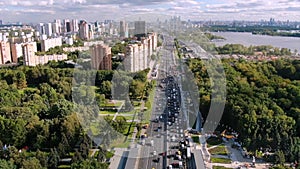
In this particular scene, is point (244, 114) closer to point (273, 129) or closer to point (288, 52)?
point (273, 129)

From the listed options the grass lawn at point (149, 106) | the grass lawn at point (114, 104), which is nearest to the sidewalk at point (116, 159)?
the grass lawn at point (149, 106)

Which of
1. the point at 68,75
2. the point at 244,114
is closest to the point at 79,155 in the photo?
the point at 244,114

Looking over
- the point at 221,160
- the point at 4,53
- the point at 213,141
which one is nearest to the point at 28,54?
the point at 4,53

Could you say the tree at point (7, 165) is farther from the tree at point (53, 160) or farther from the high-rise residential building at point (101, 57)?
the high-rise residential building at point (101, 57)

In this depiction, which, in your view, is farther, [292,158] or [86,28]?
[86,28]

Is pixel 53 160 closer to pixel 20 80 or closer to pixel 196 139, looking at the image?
pixel 196 139

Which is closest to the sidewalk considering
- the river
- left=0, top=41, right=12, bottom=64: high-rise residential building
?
left=0, top=41, right=12, bottom=64: high-rise residential building

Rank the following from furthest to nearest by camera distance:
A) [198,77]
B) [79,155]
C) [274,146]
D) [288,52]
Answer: [288,52]
[198,77]
[274,146]
[79,155]
